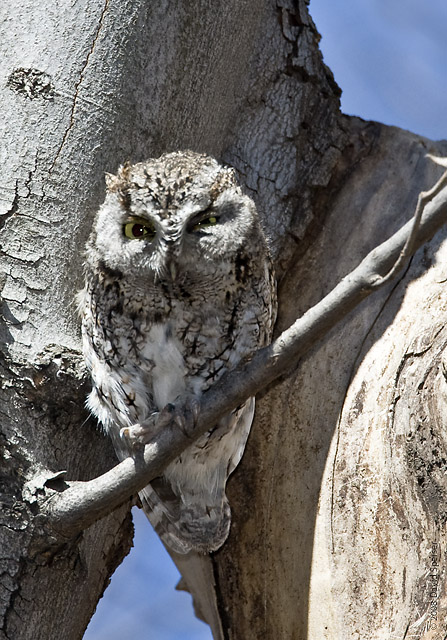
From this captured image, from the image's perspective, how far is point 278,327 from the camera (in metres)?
2.70

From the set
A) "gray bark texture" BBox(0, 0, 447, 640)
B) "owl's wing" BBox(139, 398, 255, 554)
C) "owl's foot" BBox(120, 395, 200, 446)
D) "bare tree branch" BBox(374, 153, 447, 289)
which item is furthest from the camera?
"owl's wing" BBox(139, 398, 255, 554)

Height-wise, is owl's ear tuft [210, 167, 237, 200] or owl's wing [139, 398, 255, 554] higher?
owl's ear tuft [210, 167, 237, 200]

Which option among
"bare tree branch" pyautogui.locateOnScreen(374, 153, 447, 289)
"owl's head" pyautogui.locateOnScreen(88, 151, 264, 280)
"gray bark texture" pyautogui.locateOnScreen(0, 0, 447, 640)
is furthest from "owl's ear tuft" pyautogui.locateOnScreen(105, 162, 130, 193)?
"bare tree branch" pyautogui.locateOnScreen(374, 153, 447, 289)

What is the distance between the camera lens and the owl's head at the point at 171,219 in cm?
197

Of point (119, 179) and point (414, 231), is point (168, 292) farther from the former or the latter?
point (414, 231)

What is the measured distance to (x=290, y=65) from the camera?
2.76 m

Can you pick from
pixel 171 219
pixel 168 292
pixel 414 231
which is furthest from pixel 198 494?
pixel 414 231

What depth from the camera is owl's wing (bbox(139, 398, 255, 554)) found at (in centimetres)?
239

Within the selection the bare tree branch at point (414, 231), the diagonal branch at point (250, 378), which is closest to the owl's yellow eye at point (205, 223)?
the diagonal branch at point (250, 378)

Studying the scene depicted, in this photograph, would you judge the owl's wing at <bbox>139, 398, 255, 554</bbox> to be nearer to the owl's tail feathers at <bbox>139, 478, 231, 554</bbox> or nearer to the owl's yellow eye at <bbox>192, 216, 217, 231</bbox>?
the owl's tail feathers at <bbox>139, 478, 231, 554</bbox>

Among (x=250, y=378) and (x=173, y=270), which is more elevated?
(x=173, y=270)

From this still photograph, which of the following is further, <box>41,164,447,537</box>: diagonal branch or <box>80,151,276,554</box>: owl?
<box>80,151,276,554</box>: owl

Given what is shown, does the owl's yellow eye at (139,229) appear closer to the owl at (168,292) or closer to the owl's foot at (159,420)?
the owl at (168,292)

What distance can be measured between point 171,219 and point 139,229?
148mm
